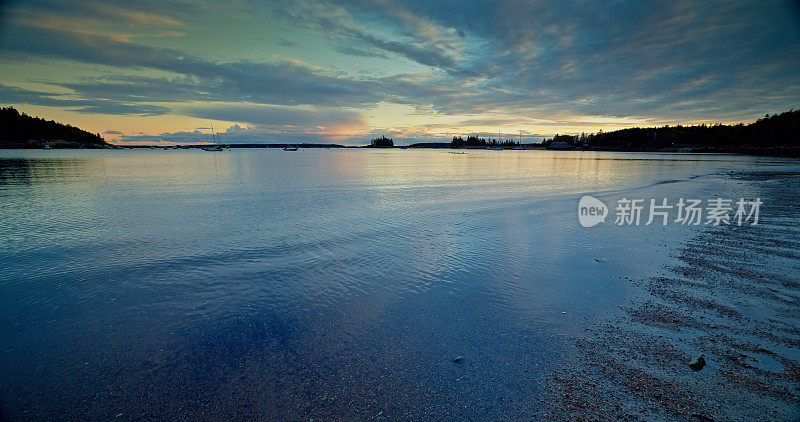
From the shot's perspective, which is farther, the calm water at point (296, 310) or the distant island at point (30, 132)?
the distant island at point (30, 132)

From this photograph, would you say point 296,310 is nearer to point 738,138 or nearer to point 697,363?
point 697,363

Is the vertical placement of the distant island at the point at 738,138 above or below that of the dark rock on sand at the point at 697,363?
above

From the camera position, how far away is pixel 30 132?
166 meters

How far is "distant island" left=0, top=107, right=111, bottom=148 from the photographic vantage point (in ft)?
518

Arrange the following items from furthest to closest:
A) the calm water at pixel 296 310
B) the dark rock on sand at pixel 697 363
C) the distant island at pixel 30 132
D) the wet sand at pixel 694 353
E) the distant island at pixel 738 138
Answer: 1. the distant island at pixel 30 132
2. the distant island at pixel 738 138
3. the dark rock on sand at pixel 697 363
4. the calm water at pixel 296 310
5. the wet sand at pixel 694 353

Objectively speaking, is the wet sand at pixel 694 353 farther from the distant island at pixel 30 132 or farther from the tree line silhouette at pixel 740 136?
the distant island at pixel 30 132

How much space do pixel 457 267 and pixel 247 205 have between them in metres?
14.0

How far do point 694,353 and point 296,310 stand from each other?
7003 mm

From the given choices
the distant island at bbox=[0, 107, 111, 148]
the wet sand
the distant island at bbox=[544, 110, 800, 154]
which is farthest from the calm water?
the distant island at bbox=[0, 107, 111, 148]

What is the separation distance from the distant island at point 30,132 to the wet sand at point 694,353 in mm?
251129

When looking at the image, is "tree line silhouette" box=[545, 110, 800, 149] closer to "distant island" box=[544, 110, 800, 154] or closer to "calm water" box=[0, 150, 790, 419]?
"distant island" box=[544, 110, 800, 154]

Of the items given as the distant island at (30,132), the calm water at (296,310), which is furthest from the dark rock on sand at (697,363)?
the distant island at (30,132)

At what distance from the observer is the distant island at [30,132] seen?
518ft

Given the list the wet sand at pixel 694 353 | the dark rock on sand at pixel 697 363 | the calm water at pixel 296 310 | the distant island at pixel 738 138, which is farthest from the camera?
the distant island at pixel 738 138
